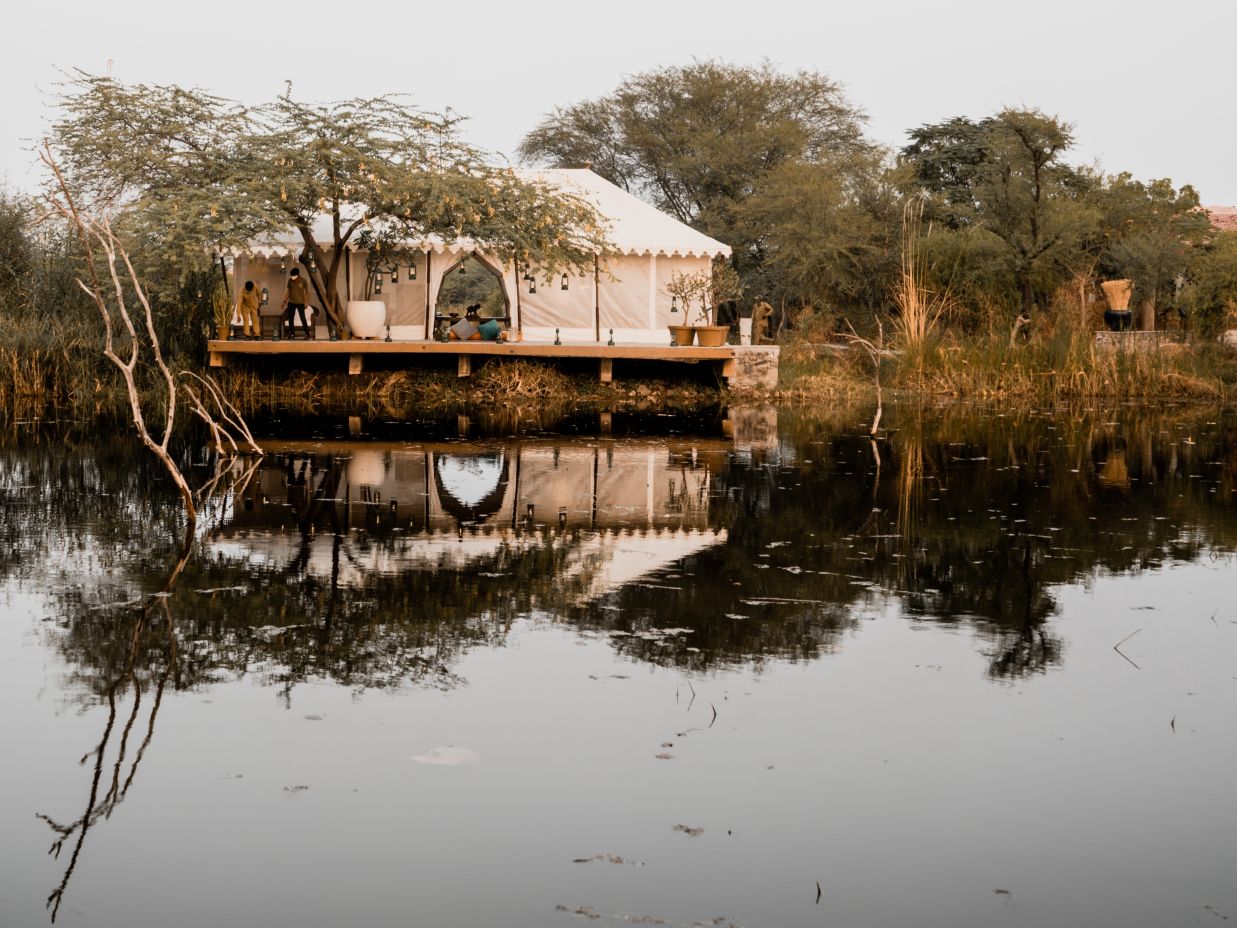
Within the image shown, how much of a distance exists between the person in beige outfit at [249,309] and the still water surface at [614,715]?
14.9 m

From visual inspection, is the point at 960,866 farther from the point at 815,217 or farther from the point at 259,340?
the point at 815,217

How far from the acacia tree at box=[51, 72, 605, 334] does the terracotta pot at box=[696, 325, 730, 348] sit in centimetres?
257

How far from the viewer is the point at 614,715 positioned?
6.06 metres

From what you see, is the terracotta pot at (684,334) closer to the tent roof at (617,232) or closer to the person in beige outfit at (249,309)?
the tent roof at (617,232)

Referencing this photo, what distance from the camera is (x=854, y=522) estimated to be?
11.3 meters

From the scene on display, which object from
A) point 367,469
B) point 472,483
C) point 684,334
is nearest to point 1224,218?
point 684,334

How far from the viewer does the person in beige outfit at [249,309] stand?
26.7 meters

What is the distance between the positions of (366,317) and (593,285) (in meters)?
5.10

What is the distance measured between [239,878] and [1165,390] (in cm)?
2481

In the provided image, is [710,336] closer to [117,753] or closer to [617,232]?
[617,232]

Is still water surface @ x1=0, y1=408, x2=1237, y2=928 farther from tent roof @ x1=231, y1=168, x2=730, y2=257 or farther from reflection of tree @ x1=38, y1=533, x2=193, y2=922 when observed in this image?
tent roof @ x1=231, y1=168, x2=730, y2=257

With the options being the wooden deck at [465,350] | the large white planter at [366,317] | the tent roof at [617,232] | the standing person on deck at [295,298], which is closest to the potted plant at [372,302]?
the large white planter at [366,317]

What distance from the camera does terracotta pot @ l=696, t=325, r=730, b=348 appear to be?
26375 mm

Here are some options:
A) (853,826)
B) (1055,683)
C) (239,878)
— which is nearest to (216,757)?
(239,878)
